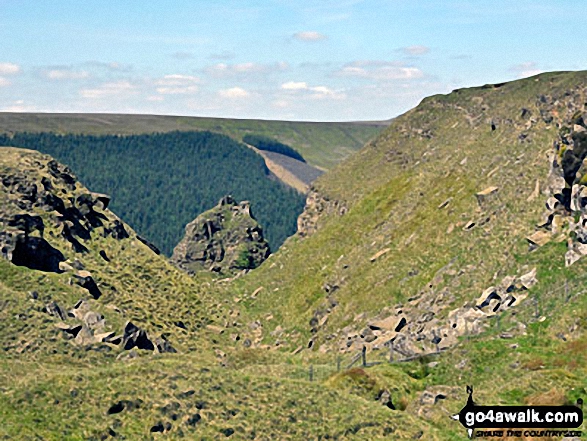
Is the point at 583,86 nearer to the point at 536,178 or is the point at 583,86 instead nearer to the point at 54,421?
the point at 536,178

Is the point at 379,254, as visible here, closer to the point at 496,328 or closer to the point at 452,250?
the point at 452,250

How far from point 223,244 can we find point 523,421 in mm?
117996

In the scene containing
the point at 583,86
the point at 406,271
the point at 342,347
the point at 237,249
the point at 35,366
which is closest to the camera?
the point at 35,366

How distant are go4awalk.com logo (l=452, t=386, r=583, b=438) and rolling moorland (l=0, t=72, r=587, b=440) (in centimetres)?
123

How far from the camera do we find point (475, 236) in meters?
89.4

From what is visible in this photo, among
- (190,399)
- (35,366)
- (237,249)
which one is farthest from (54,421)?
(237,249)

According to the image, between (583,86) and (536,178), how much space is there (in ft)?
113

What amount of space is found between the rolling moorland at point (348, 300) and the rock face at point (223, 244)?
588cm

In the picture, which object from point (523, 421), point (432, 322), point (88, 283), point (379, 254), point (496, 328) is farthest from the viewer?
point (379, 254)

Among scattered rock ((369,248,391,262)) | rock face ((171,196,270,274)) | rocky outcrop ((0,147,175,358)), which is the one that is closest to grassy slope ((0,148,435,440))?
rocky outcrop ((0,147,175,358))

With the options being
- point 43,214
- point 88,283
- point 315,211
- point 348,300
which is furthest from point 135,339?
point 315,211

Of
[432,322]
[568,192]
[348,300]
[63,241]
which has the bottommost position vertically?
[348,300]

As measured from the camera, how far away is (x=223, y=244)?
534 ft

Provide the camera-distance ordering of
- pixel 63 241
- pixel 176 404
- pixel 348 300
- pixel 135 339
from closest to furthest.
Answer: pixel 176 404 → pixel 135 339 → pixel 348 300 → pixel 63 241
